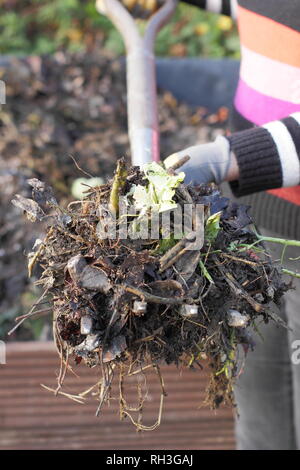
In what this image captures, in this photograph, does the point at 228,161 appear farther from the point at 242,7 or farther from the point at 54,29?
the point at 54,29

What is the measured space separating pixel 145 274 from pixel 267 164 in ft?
1.13

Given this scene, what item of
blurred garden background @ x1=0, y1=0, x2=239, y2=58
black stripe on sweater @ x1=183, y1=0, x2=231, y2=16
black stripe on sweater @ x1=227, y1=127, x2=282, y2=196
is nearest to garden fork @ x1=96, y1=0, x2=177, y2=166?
black stripe on sweater @ x1=183, y1=0, x2=231, y2=16

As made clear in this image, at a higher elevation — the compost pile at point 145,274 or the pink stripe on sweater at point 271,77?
the pink stripe on sweater at point 271,77

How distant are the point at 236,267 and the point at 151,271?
0.14m

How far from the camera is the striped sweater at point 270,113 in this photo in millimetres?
1082

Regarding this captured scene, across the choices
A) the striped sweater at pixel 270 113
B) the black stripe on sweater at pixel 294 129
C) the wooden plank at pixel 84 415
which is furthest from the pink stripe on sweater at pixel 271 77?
the wooden plank at pixel 84 415

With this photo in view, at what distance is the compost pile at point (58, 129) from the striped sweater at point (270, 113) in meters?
1.09

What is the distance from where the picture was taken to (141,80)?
→ 1.31 m

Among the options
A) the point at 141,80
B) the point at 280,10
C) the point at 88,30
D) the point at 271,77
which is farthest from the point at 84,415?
the point at 88,30

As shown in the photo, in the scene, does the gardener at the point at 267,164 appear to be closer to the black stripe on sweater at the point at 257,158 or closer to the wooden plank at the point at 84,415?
the black stripe on sweater at the point at 257,158

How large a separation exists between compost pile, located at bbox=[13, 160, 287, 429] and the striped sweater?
0.15 meters

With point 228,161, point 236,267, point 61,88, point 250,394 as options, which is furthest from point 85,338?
point 61,88

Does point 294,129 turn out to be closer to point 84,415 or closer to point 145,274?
point 145,274
